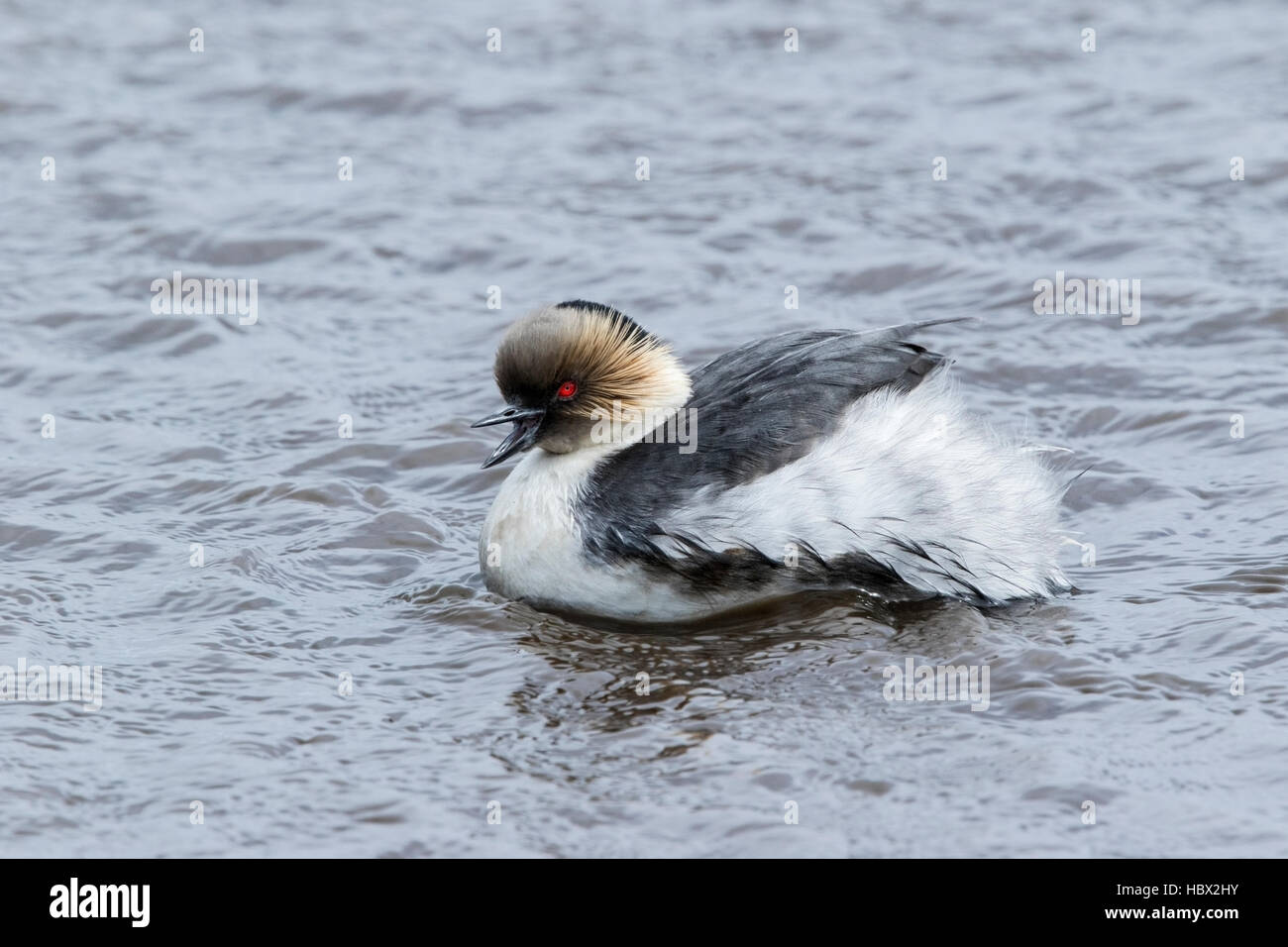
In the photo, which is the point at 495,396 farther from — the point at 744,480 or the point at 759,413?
the point at 744,480

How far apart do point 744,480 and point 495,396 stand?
2.94 meters

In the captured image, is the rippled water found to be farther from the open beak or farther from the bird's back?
the open beak

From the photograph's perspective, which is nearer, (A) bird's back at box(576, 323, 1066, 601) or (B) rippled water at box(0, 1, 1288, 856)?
(B) rippled water at box(0, 1, 1288, 856)

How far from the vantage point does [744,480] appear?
7.09 metres

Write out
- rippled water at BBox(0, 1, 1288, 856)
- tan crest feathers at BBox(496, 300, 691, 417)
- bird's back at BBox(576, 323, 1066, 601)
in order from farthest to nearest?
tan crest feathers at BBox(496, 300, 691, 417) < bird's back at BBox(576, 323, 1066, 601) < rippled water at BBox(0, 1, 1288, 856)

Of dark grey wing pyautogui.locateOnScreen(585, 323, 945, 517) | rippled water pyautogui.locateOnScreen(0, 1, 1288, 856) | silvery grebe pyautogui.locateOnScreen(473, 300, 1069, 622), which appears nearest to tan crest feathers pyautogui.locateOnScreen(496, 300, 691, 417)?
silvery grebe pyautogui.locateOnScreen(473, 300, 1069, 622)

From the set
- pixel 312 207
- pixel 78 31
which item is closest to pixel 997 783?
pixel 312 207

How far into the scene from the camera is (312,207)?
12.0 m

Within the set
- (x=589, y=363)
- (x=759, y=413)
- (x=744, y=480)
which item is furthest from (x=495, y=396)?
(x=744, y=480)

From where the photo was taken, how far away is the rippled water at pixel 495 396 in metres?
6.18

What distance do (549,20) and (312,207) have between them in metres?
3.75

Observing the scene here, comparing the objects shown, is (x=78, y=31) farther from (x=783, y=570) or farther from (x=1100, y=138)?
(x=783, y=570)

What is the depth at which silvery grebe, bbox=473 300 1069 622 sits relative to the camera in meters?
7.13

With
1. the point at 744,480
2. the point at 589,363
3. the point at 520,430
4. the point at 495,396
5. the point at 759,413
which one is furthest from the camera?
the point at 495,396
